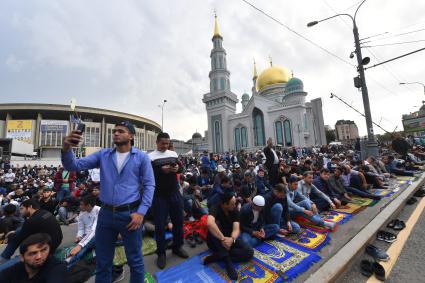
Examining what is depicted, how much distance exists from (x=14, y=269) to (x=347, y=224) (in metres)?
5.10

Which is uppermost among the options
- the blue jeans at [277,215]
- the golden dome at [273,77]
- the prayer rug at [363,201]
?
the golden dome at [273,77]

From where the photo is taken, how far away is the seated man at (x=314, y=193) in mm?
5062

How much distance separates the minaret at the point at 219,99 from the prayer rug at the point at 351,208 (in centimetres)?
3377

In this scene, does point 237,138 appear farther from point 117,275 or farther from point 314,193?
point 117,275

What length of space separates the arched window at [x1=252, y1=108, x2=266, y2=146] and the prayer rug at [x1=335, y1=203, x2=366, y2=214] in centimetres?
3145

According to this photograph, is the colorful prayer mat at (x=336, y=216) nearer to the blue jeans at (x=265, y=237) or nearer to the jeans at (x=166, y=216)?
the blue jeans at (x=265, y=237)

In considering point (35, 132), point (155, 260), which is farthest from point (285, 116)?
point (35, 132)

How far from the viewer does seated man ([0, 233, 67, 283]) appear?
178 centimetres

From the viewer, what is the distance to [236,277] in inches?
101

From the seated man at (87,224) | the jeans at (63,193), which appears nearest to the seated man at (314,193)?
the seated man at (87,224)

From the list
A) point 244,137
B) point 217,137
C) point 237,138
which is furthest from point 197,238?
point 217,137

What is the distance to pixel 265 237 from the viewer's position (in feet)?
11.8

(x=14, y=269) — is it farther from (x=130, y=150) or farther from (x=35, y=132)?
(x=35, y=132)

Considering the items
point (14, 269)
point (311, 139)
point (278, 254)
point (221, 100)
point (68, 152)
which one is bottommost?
point (278, 254)
